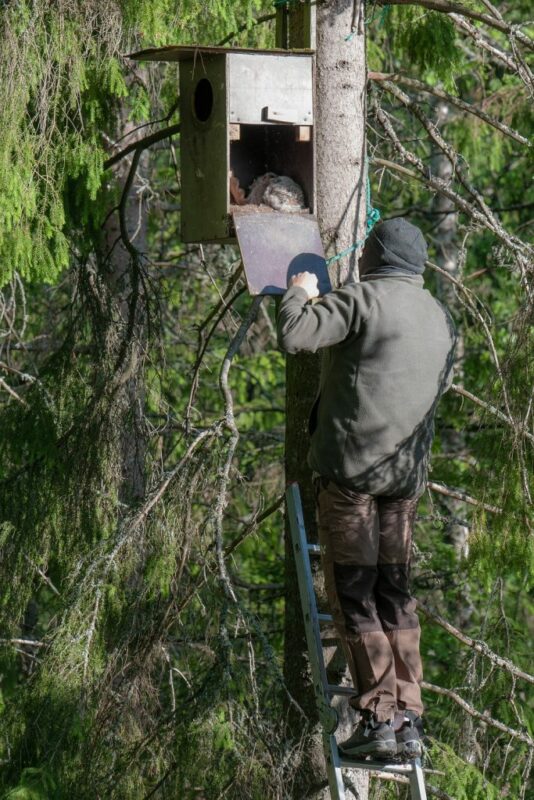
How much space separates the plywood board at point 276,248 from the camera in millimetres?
4531

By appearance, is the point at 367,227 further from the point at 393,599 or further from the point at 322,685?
the point at 322,685

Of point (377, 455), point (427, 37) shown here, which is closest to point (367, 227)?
point (377, 455)

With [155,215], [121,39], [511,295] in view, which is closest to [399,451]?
[121,39]

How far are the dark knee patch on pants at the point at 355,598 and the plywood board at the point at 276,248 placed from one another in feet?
3.19

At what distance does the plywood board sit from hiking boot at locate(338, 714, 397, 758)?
58.0 inches

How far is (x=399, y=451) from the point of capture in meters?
4.35

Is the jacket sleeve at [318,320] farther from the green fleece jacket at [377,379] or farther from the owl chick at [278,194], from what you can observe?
the owl chick at [278,194]

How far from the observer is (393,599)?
14.5 feet

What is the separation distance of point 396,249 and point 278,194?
766mm

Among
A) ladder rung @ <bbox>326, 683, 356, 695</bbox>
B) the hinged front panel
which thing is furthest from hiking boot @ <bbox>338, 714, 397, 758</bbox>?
the hinged front panel

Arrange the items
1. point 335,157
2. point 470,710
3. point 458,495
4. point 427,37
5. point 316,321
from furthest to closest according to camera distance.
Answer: point 427,37 → point 458,495 → point 470,710 → point 335,157 → point 316,321

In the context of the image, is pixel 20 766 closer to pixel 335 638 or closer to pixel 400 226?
pixel 335 638

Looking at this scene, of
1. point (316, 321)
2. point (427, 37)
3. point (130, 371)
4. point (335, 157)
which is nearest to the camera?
point (316, 321)

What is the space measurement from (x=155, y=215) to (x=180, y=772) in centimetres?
578
